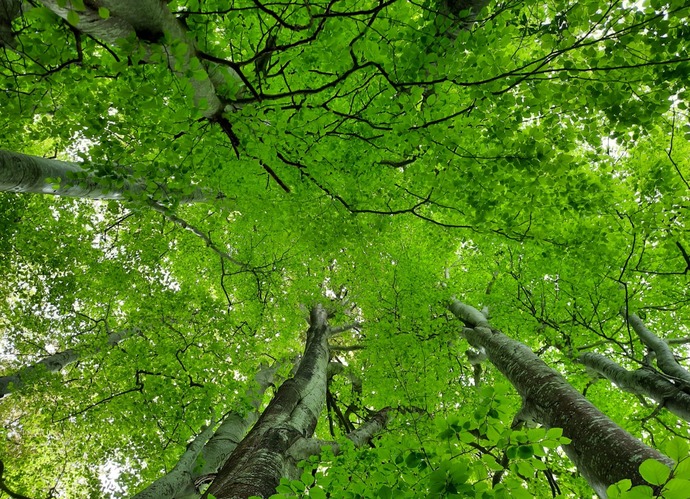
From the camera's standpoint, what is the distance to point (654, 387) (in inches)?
190

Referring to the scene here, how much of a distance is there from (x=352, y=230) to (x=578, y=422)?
12.8 ft

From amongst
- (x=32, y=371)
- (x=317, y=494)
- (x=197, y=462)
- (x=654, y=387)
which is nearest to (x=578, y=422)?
(x=654, y=387)

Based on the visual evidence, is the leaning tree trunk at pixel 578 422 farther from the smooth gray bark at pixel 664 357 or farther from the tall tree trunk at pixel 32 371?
the tall tree trunk at pixel 32 371

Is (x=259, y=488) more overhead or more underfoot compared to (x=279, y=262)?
more underfoot

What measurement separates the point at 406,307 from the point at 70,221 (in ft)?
29.0

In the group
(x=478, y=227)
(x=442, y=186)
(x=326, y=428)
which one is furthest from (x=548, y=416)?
(x=326, y=428)

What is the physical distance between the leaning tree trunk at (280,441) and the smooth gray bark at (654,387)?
415 cm

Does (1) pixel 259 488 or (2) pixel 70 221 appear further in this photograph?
(2) pixel 70 221

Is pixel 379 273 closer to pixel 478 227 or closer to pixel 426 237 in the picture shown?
pixel 426 237

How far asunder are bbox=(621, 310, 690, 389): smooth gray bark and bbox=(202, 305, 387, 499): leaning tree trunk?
15.3 ft

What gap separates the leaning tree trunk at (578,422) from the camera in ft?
10.5

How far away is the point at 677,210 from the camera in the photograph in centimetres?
548

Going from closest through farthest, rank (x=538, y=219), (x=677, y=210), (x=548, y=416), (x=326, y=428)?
(x=548, y=416)
(x=677, y=210)
(x=538, y=219)
(x=326, y=428)

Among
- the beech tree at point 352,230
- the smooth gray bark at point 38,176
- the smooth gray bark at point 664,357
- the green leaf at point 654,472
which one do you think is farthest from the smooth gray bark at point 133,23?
the smooth gray bark at point 664,357
